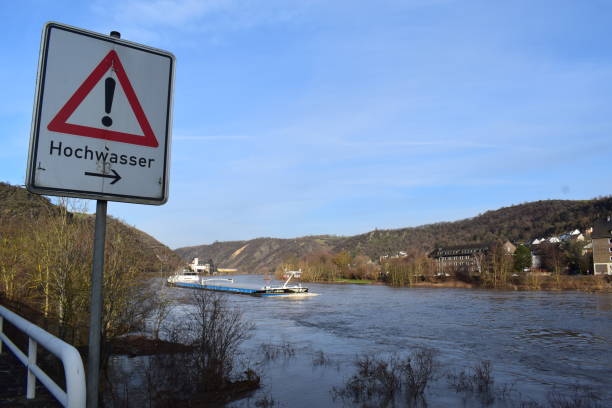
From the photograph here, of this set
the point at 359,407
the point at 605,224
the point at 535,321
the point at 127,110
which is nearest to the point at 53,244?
the point at 359,407

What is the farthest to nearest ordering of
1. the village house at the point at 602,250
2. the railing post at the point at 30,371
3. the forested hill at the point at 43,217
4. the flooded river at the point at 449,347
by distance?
the village house at the point at 602,250, the forested hill at the point at 43,217, the flooded river at the point at 449,347, the railing post at the point at 30,371

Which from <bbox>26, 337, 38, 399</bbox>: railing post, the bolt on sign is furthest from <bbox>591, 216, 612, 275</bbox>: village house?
the bolt on sign

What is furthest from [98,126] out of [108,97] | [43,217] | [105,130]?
[43,217]

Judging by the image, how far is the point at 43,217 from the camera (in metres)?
20.3

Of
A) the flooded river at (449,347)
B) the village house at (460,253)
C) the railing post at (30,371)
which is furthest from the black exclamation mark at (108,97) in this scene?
the village house at (460,253)

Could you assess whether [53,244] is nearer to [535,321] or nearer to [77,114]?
[77,114]

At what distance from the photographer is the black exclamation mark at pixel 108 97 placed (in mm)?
2422

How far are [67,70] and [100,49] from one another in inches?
8.8

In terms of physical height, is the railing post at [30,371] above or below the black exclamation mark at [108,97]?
below

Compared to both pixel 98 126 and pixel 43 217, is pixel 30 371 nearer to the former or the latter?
pixel 98 126

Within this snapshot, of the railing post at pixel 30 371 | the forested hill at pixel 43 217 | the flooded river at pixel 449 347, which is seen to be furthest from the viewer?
the forested hill at pixel 43 217

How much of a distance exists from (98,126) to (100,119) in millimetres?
43

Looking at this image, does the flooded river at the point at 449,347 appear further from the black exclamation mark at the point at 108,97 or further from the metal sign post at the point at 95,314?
the black exclamation mark at the point at 108,97

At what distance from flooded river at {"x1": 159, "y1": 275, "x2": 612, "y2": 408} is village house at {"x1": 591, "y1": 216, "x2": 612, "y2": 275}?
45.9m
